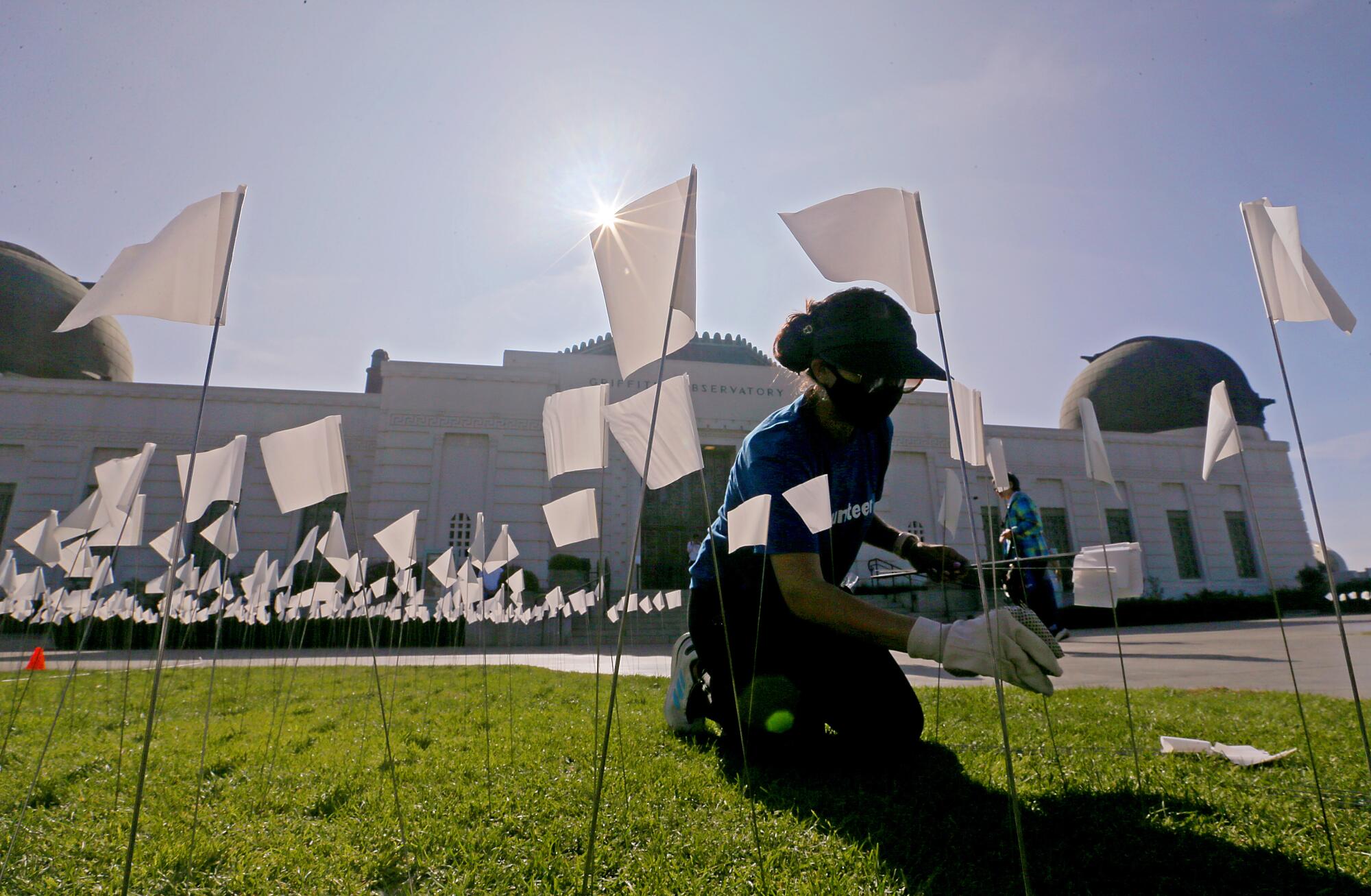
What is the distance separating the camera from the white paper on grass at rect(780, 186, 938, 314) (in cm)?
151

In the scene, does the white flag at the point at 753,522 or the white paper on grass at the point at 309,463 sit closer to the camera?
the white flag at the point at 753,522

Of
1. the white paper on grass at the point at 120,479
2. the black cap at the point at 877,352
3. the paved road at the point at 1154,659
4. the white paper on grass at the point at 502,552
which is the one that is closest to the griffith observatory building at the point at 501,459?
the paved road at the point at 1154,659

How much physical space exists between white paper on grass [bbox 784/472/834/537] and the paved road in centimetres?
413

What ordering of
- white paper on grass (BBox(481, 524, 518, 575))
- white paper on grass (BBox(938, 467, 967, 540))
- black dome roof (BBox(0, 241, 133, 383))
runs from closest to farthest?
white paper on grass (BBox(938, 467, 967, 540)) < white paper on grass (BBox(481, 524, 518, 575)) < black dome roof (BBox(0, 241, 133, 383))

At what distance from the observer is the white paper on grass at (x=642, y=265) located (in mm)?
1375

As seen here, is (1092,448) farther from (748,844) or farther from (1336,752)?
(748,844)

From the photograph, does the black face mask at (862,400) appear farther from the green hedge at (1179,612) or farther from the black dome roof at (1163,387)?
the black dome roof at (1163,387)

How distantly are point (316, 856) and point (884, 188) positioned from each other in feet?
7.44

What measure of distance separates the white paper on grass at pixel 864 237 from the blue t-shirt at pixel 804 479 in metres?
0.98

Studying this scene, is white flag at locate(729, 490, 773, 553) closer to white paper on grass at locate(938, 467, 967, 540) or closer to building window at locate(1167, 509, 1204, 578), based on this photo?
white paper on grass at locate(938, 467, 967, 540)

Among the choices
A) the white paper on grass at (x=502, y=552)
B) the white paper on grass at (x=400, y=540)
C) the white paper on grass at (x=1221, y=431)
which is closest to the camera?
the white paper on grass at (x=1221, y=431)

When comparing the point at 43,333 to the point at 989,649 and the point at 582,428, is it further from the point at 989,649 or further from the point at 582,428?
the point at 989,649

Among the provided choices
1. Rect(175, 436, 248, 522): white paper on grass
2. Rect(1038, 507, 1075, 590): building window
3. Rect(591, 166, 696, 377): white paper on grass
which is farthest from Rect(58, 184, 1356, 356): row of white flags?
Rect(1038, 507, 1075, 590): building window

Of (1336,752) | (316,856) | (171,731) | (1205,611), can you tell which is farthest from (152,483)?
(1205,611)
